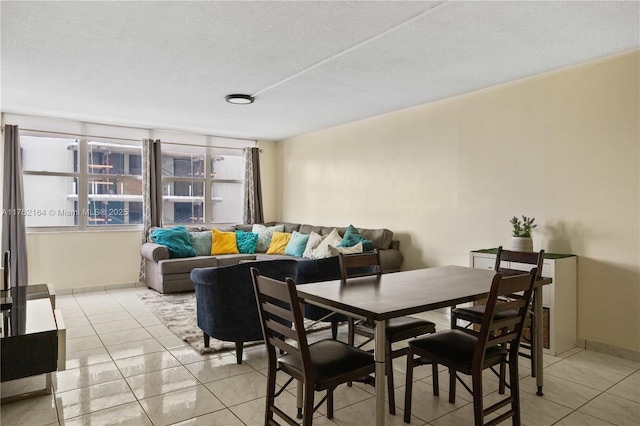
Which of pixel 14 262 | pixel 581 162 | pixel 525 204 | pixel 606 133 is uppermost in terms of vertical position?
pixel 606 133

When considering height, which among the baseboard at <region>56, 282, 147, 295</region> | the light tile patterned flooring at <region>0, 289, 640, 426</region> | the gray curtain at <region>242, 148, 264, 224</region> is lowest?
the light tile patterned flooring at <region>0, 289, 640, 426</region>

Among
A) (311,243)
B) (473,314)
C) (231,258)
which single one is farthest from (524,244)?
(231,258)

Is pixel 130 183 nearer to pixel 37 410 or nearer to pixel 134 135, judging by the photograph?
pixel 134 135

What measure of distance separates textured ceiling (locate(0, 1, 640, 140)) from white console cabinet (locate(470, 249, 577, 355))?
1.67m

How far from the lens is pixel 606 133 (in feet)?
11.3

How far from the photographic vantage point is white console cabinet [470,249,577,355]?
3.41m

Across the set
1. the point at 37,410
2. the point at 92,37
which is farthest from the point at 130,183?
the point at 37,410

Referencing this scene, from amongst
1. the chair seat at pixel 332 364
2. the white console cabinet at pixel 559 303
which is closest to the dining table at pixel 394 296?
the chair seat at pixel 332 364

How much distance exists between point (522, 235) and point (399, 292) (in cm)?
204

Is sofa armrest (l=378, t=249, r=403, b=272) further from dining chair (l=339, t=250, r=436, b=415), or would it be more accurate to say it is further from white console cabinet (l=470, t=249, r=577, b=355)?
dining chair (l=339, t=250, r=436, b=415)

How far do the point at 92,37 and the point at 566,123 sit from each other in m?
3.85

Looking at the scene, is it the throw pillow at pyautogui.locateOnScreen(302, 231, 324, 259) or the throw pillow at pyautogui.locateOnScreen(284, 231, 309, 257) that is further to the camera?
the throw pillow at pyautogui.locateOnScreen(284, 231, 309, 257)

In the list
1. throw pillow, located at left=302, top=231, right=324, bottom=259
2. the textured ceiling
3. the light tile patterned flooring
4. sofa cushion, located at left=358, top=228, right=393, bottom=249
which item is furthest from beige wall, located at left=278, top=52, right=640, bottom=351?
the light tile patterned flooring

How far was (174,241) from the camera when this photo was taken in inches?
236
